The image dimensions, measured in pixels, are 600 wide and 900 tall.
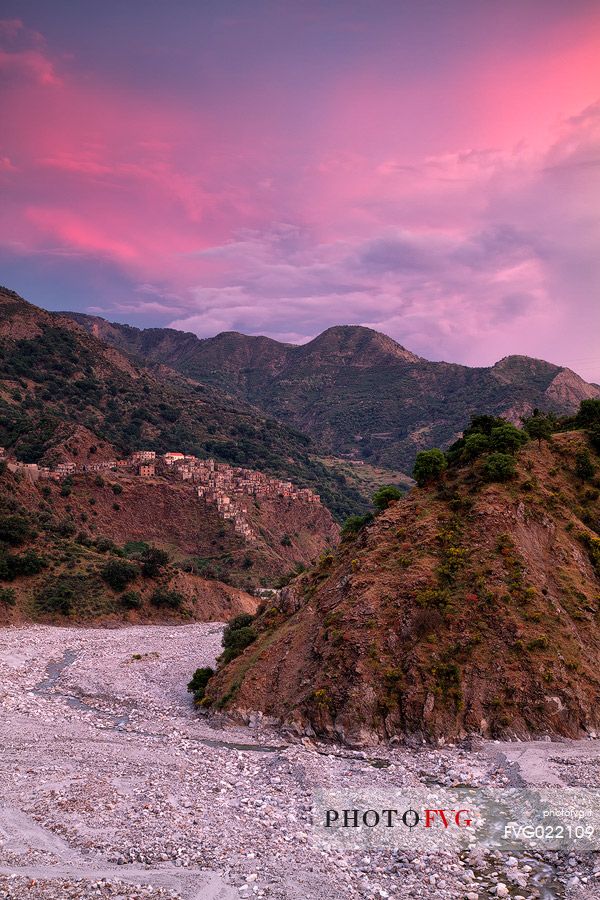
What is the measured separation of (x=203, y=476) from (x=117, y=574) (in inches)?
1930

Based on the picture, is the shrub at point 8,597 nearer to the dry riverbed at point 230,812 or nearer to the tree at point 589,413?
the dry riverbed at point 230,812

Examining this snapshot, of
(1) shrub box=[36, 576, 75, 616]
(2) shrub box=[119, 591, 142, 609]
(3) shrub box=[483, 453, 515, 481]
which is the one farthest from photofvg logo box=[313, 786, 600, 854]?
(2) shrub box=[119, 591, 142, 609]

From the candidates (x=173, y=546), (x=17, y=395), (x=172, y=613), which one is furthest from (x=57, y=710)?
(x=17, y=395)

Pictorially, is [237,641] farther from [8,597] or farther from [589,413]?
[8,597]

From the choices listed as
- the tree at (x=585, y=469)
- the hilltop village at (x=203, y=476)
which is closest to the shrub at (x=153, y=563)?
the hilltop village at (x=203, y=476)

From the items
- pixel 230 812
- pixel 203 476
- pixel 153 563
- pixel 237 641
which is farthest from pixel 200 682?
pixel 203 476

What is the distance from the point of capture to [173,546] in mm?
105250

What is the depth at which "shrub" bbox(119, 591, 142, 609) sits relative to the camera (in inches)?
2972

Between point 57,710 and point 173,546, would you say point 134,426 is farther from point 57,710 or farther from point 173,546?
point 57,710

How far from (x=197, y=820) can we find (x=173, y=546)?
276 ft

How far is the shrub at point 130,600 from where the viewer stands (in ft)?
248

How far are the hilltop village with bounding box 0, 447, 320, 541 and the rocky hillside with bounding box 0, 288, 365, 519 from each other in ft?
28.4

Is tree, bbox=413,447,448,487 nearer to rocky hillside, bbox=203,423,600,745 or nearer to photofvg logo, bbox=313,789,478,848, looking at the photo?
rocky hillside, bbox=203,423,600,745

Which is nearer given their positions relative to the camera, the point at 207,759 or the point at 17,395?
the point at 207,759
